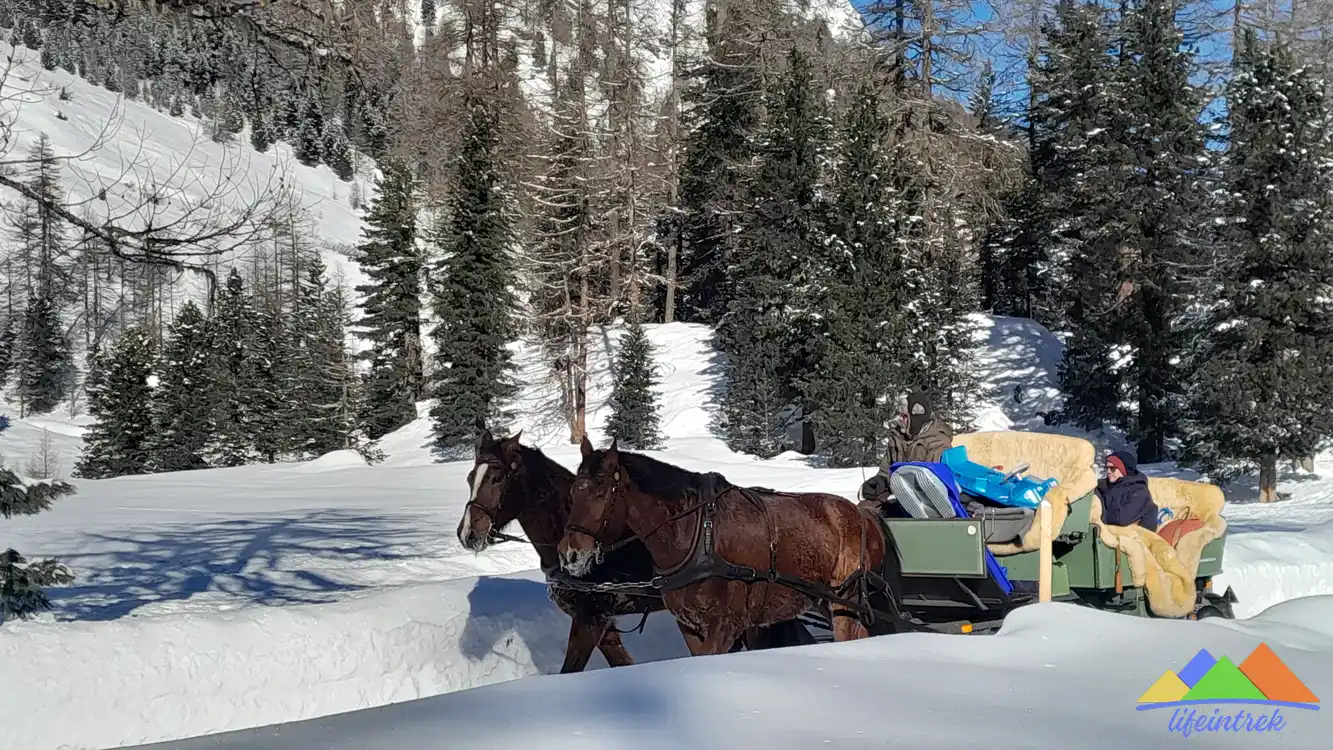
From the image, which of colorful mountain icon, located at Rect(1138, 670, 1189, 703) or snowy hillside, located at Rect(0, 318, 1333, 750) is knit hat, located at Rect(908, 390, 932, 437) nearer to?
snowy hillside, located at Rect(0, 318, 1333, 750)

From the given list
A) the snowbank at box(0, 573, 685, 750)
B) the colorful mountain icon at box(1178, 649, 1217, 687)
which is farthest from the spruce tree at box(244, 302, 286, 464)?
the colorful mountain icon at box(1178, 649, 1217, 687)

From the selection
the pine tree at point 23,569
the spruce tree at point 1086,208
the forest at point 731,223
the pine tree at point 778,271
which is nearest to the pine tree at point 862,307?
the forest at point 731,223

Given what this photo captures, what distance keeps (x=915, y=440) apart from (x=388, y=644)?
15.7ft

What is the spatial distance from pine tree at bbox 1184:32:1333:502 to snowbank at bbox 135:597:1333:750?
20.0m

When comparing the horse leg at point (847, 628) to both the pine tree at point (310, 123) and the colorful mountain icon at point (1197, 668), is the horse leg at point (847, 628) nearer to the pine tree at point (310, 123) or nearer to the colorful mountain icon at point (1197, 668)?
the colorful mountain icon at point (1197, 668)

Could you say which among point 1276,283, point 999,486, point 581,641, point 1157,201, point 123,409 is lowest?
point 123,409

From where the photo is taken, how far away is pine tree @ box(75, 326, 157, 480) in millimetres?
38250

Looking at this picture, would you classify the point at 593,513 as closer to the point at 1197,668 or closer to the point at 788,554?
the point at 788,554

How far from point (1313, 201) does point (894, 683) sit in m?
23.1

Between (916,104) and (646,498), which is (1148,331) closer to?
(916,104)

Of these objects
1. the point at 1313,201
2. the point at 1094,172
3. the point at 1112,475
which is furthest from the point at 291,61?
the point at 1094,172

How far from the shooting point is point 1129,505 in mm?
8016

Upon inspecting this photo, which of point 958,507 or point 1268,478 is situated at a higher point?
point 958,507

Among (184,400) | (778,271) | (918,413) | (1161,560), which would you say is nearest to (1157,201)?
(778,271)
